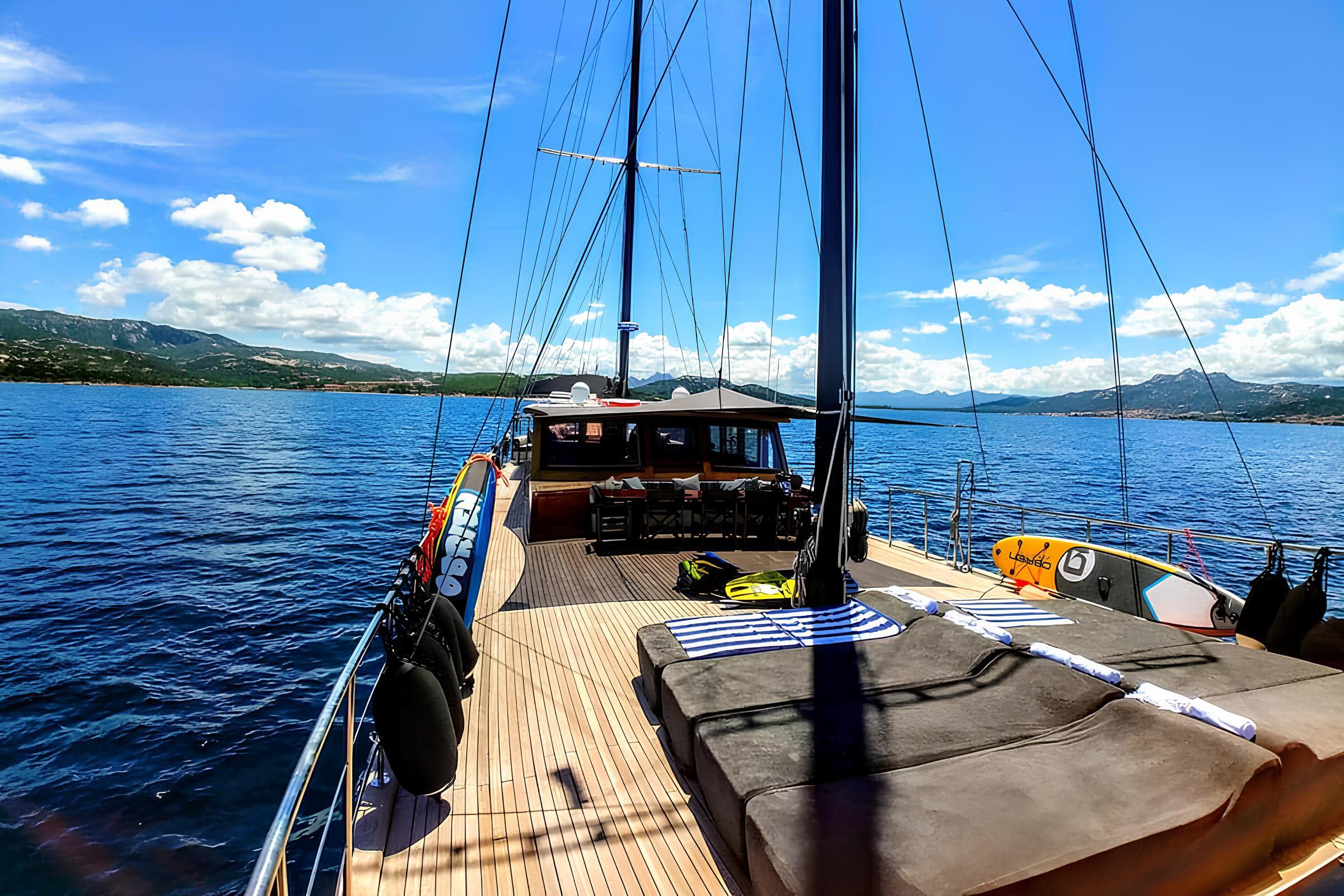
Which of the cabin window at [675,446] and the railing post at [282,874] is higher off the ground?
the cabin window at [675,446]

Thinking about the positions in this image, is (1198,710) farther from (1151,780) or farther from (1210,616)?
(1210,616)

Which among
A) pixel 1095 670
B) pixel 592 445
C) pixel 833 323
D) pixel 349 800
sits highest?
pixel 833 323

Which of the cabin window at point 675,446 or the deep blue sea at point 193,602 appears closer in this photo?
the deep blue sea at point 193,602

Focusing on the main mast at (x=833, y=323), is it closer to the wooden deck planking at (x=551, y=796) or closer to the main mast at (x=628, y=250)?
the wooden deck planking at (x=551, y=796)

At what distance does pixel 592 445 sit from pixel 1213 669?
394 inches

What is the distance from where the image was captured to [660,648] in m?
4.81

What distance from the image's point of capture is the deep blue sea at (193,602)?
615cm

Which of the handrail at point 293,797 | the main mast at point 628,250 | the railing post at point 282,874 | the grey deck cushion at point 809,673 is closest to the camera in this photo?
the handrail at point 293,797

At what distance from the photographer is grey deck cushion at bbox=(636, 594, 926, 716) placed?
15.1 feet

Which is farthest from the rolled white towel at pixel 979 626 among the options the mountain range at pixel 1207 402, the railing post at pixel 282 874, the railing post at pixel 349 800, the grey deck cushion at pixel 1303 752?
the mountain range at pixel 1207 402

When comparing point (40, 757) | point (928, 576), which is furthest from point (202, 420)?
point (928, 576)

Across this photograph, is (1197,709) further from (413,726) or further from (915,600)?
(413,726)

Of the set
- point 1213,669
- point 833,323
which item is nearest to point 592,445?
point 833,323

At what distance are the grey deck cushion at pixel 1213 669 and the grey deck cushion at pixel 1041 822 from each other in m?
0.95
